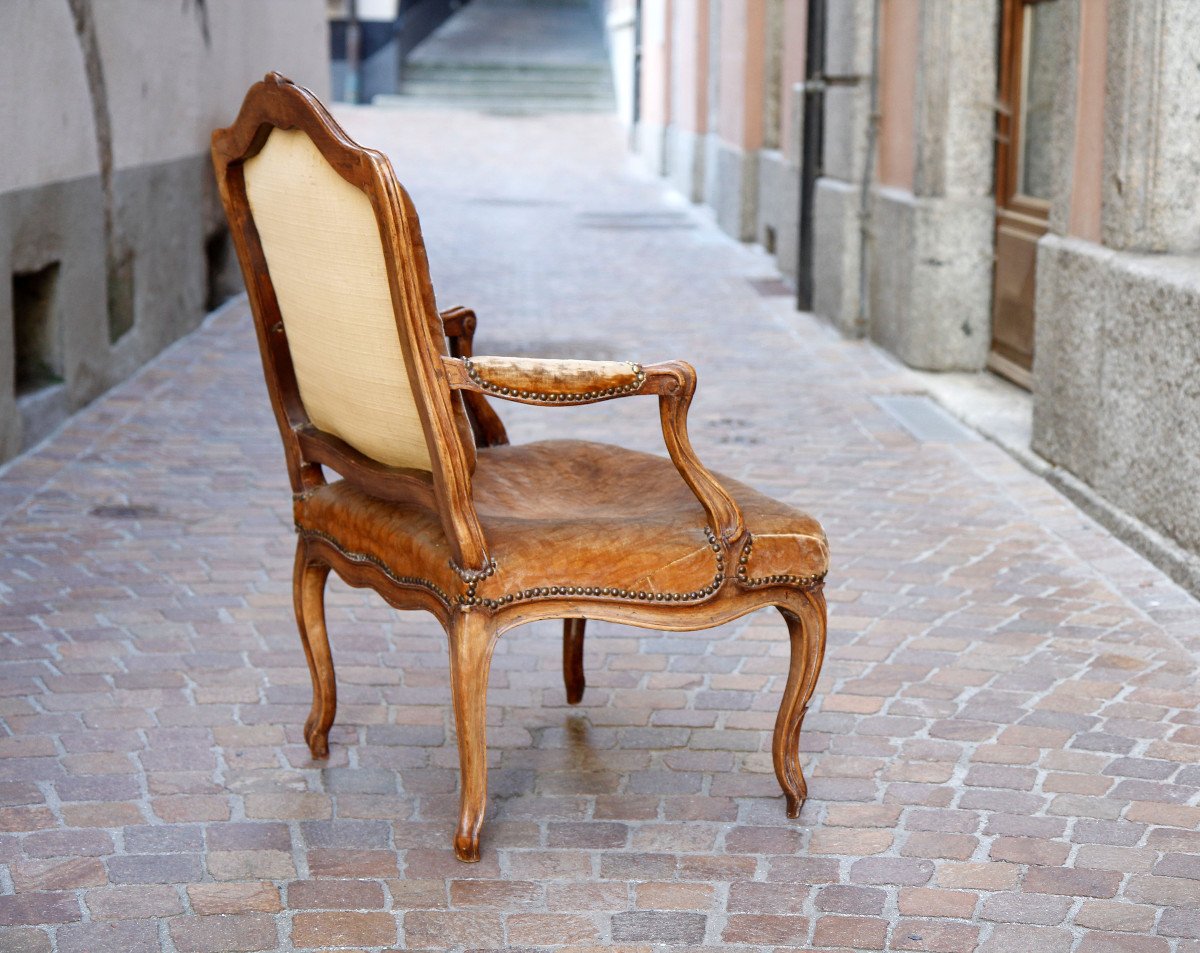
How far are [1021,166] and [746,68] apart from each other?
291 inches

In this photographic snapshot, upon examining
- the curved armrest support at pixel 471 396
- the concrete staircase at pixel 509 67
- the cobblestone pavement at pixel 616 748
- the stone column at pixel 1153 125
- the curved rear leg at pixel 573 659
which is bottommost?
the cobblestone pavement at pixel 616 748

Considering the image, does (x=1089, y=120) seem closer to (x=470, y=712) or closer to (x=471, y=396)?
(x=471, y=396)

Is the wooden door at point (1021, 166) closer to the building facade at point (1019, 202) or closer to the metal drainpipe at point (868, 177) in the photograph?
the building facade at point (1019, 202)

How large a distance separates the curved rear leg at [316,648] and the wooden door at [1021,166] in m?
5.08

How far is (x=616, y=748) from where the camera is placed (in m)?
3.92

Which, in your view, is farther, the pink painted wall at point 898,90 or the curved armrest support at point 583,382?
the pink painted wall at point 898,90

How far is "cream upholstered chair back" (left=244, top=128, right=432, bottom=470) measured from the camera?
3170mm

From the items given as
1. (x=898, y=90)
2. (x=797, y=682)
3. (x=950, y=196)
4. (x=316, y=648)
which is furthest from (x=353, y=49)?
(x=797, y=682)

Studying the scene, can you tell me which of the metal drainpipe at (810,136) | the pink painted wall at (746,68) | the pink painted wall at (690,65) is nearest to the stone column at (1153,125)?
the metal drainpipe at (810,136)

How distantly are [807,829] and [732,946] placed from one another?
0.53m

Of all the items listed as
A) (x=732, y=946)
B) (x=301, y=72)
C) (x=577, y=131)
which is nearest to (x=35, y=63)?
(x=732, y=946)

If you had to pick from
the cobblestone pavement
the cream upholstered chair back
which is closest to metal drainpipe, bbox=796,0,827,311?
the cobblestone pavement

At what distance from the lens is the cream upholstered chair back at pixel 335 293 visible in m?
3.17

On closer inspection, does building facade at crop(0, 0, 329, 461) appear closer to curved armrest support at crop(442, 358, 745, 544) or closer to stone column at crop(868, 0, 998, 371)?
stone column at crop(868, 0, 998, 371)
